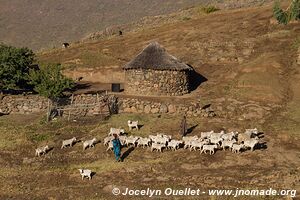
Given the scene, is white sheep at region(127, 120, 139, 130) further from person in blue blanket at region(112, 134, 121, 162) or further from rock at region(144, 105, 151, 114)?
person in blue blanket at region(112, 134, 121, 162)

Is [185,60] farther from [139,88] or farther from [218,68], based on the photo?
[139,88]

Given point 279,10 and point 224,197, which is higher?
point 279,10

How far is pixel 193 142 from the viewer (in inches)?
1092

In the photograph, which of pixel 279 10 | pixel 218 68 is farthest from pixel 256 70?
pixel 279 10

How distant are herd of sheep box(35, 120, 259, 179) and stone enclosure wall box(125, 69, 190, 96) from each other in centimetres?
984

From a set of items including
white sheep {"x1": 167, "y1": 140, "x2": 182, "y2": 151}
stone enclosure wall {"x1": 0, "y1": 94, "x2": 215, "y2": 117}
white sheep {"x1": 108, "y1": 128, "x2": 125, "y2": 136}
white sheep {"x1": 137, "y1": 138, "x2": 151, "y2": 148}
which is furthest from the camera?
stone enclosure wall {"x1": 0, "y1": 94, "x2": 215, "y2": 117}

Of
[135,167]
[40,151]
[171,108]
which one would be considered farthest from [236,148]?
[40,151]

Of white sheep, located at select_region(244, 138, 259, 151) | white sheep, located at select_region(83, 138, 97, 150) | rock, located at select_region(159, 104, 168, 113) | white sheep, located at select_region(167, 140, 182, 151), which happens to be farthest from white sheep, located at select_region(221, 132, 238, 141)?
white sheep, located at select_region(83, 138, 97, 150)

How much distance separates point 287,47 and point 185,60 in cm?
1023

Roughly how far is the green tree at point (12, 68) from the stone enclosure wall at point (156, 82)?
9304 mm

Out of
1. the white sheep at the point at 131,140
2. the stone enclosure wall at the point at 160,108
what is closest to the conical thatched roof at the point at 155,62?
the stone enclosure wall at the point at 160,108

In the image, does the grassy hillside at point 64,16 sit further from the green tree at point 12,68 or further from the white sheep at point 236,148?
the white sheep at point 236,148

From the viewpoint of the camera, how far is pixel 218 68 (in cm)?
4684

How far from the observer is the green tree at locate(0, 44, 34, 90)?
1612 inches
